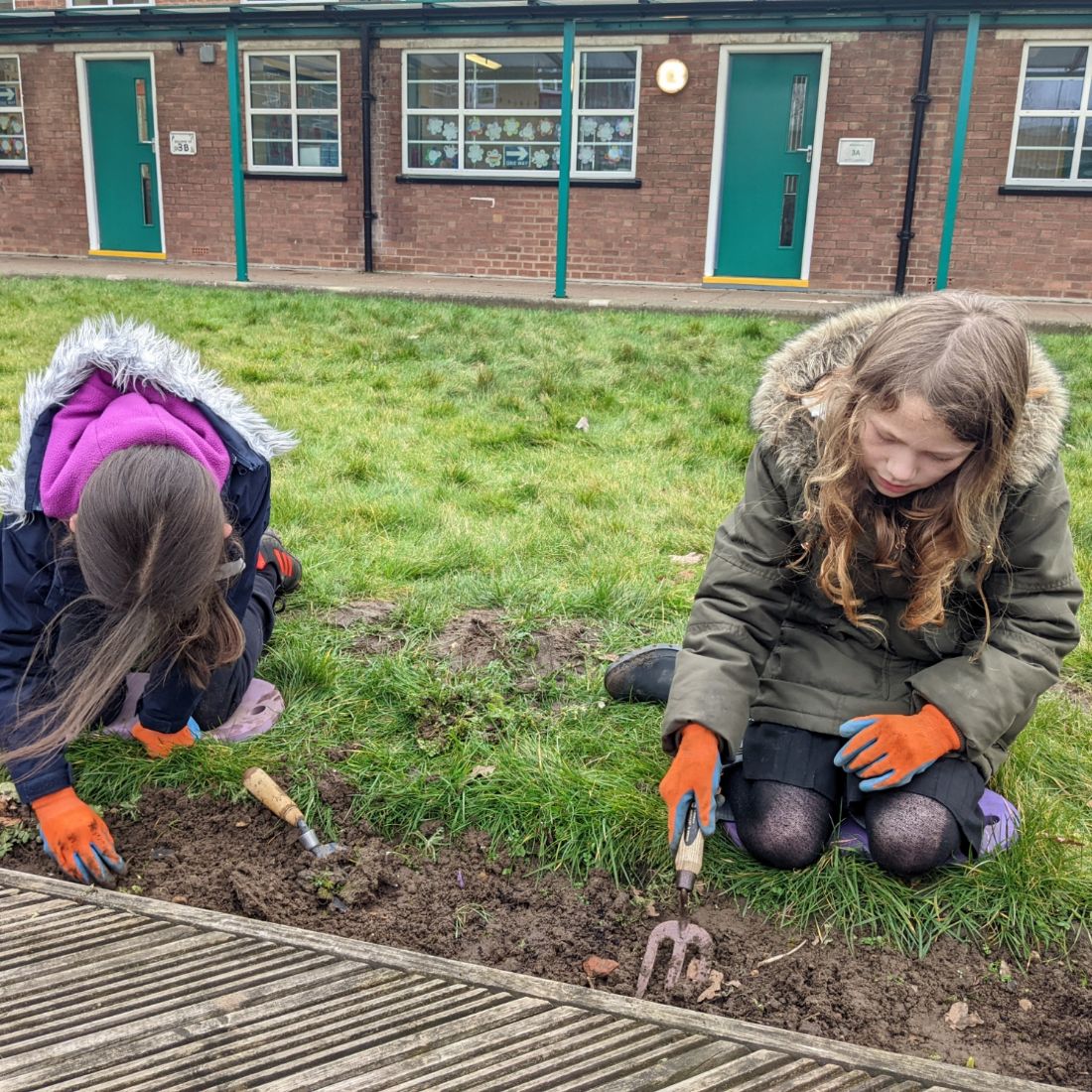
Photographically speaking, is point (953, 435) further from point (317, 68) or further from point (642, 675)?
point (317, 68)

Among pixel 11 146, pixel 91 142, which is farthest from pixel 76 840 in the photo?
pixel 11 146

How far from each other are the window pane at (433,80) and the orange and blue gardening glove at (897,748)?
462 inches

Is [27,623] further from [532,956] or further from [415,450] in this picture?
[415,450]

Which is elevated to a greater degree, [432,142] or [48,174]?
[432,142]

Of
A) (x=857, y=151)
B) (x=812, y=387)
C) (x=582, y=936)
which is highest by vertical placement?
(x=857, y=151)

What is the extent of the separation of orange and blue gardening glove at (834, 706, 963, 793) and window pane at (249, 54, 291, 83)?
41.8 ft

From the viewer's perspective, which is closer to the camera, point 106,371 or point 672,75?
point 106,371

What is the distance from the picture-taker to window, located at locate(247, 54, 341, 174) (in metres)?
12.7

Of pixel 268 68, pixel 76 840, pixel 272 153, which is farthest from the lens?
pixel 272 153

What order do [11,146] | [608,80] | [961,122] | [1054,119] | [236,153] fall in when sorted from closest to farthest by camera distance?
[961,122] < [236,153] < [1054,119] < [608,80] < [11,146]

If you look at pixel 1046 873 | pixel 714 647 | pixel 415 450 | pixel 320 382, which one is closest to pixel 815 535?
pixel 714 647

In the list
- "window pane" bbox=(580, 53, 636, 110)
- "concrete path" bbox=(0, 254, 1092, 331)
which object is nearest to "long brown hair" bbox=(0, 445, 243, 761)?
"concrete path" bbox=(0, 254, 1092, 331)

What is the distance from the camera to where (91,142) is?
13.9m

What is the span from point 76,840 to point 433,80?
11917 mm
